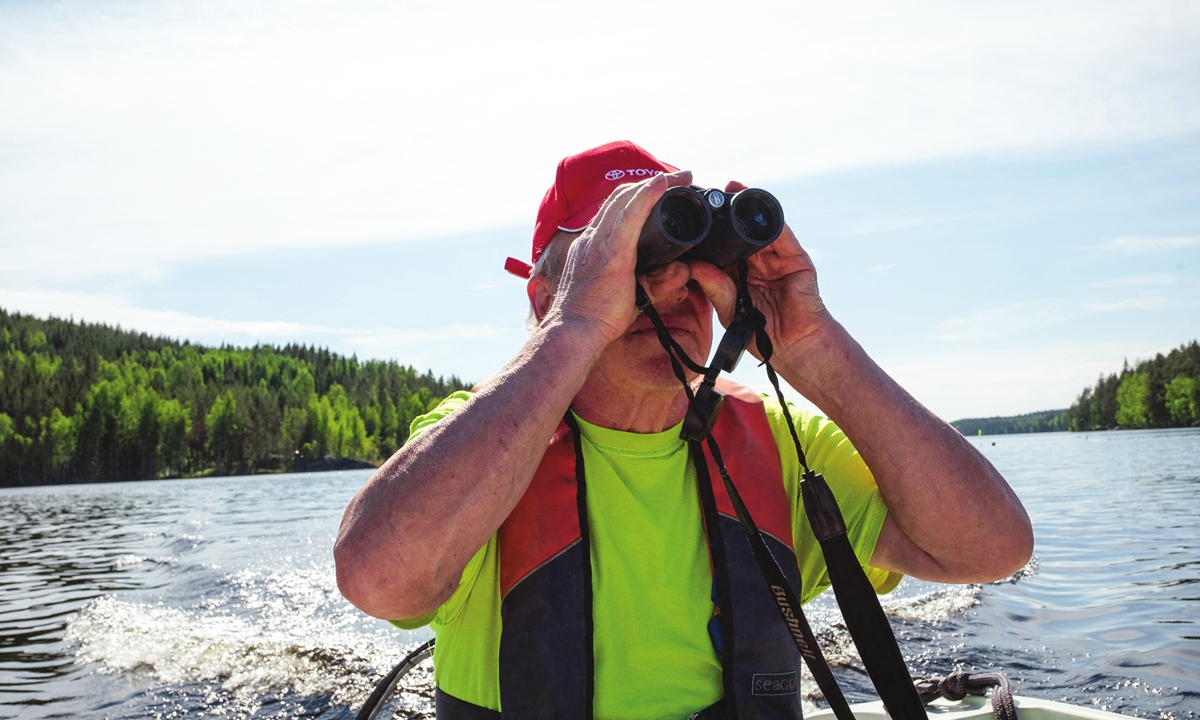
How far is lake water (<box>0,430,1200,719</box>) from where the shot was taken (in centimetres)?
458

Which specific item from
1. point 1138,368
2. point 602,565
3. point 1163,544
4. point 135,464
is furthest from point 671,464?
point 1138,368

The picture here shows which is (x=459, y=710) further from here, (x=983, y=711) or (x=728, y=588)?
(x=983, y=711)

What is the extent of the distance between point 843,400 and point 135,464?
83376 mm

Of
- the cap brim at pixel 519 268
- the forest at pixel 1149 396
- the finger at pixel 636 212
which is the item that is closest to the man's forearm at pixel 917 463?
the finger at pixel 636 212

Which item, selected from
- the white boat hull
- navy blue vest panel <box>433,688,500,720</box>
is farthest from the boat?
navy blue vest panel <box>433,688,500,720</box>

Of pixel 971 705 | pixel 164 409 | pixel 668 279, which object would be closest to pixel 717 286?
pixel 668 279

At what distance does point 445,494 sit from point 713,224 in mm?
772

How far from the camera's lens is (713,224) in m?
1.76

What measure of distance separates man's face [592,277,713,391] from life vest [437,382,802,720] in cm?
19

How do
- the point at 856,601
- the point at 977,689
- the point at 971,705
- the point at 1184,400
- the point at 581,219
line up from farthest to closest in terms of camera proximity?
the point at 1184,400 → the point at 971,705 → the point at 977,689 → the point at 581,219 → the point at 856,601

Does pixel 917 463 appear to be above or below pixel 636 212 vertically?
A: below

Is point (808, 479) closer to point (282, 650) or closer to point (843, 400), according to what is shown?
point (843, 400)

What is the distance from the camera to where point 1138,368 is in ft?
317

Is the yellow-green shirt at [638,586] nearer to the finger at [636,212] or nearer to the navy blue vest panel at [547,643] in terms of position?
the navy blue vest panel at [547,643]
